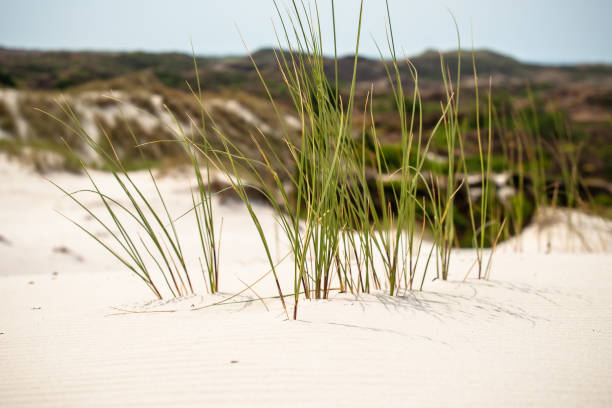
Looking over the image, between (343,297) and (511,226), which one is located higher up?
(343,297)

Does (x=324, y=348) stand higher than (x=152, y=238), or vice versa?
(x=152, y=238)

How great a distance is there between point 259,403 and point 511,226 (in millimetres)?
3830

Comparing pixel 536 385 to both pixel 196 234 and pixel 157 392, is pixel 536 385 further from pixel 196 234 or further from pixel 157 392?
pixel 196 234

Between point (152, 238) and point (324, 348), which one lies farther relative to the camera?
point (152, 238)

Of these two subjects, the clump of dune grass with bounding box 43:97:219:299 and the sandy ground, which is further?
the clump of dune grass with bounding box 43:97:219:299

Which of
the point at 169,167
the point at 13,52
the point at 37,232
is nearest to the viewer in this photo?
the point at 37,232

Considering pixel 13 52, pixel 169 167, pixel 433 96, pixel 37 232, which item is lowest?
pixel 37 232

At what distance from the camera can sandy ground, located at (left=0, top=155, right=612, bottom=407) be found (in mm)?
736

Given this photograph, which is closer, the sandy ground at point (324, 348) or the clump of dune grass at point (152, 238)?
the sandy ground at point (324, 348)

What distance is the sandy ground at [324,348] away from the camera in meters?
0.74

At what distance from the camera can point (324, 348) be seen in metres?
0.88

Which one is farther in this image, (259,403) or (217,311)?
(217,311)

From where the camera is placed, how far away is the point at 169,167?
190 inches

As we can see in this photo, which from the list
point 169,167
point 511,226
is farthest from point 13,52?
point 511,226
